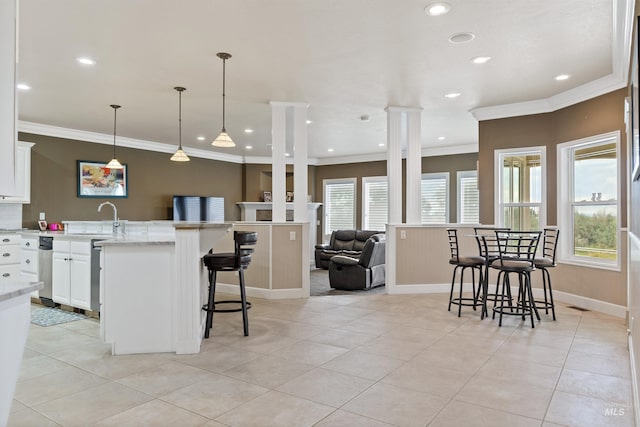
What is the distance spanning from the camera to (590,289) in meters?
5.11

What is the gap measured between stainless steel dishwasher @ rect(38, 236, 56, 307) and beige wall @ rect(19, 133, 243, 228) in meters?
2.02

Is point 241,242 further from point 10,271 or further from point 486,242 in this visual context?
point 10,271

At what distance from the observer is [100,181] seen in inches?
318

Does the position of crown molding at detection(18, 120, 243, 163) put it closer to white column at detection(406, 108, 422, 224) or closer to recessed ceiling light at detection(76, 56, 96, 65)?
recessed ceiling light at detection(76, 56, 96, 65)

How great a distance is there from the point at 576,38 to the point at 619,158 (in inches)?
68.0

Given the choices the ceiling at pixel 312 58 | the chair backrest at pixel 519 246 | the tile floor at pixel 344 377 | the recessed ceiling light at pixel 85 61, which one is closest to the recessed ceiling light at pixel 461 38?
the ceiling at pixel 312 58

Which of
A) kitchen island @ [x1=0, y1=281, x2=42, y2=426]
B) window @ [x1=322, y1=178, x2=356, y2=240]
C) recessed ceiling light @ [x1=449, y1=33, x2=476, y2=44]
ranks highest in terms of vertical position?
recessed ceiling light @ [x1=449, y1=33, x2=476, y2=44]

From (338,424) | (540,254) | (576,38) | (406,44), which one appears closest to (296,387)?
(338,424)

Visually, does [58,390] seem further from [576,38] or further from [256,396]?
[576,38]

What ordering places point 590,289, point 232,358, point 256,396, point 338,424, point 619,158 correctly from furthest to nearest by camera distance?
point 590,289 → point 619,158 → point 232,358 → point 256,396 → point 338,424

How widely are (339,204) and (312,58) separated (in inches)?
284

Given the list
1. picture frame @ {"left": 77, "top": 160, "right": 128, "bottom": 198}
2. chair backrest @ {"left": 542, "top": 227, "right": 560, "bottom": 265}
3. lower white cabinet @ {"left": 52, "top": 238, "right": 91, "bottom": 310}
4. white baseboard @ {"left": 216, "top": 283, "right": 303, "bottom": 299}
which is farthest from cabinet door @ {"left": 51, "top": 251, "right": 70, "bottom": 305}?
chair backrest @ {"left": 542, "top": 227, "right": 560, "bottom": 265}

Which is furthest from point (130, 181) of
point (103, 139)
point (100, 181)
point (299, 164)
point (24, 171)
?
point (299, 164)

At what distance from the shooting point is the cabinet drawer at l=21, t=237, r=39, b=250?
5.58 m
